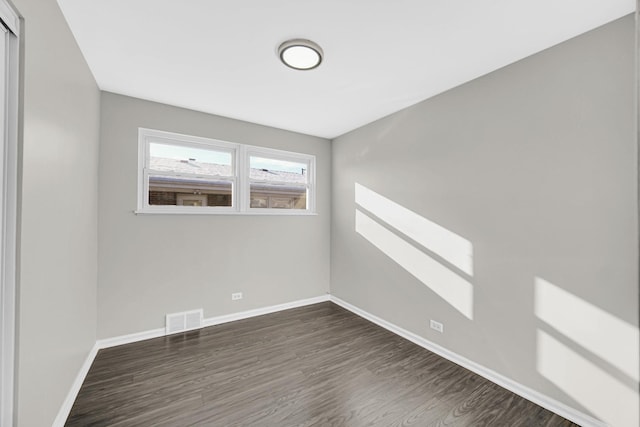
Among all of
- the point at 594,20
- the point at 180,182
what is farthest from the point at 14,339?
the point at 594,20

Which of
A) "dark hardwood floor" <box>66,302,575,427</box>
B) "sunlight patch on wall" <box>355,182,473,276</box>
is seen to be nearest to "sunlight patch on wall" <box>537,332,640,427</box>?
"dark hardwood floor" <box>66,302,575,427</box>

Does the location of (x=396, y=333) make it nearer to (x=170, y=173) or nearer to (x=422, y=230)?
(x=422, y=230)

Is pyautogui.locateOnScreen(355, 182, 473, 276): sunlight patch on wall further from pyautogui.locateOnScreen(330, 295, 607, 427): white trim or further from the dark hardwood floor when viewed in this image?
the dark hardwood floor

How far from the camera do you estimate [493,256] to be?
2.15 metres

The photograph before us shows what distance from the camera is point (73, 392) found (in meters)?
1.88

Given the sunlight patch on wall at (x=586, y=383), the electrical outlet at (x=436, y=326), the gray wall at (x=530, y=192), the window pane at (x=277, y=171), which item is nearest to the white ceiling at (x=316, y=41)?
the gray wall at (x=530, y=192)

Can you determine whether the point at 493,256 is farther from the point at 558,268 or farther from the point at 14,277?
the point at 14,277

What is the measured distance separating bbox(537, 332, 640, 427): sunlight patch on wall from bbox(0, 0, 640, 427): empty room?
13 mm

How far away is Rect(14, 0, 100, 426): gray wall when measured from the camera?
4.02 feet

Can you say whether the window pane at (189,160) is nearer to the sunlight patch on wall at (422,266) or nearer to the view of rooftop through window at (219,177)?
the view of rooftop through window at (219,177)

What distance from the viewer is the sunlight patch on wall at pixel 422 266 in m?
2.36

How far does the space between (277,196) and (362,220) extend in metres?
1.28

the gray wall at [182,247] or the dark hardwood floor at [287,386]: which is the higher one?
the gray wall at [182,247]

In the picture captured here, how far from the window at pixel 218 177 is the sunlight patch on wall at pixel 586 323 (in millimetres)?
2866
